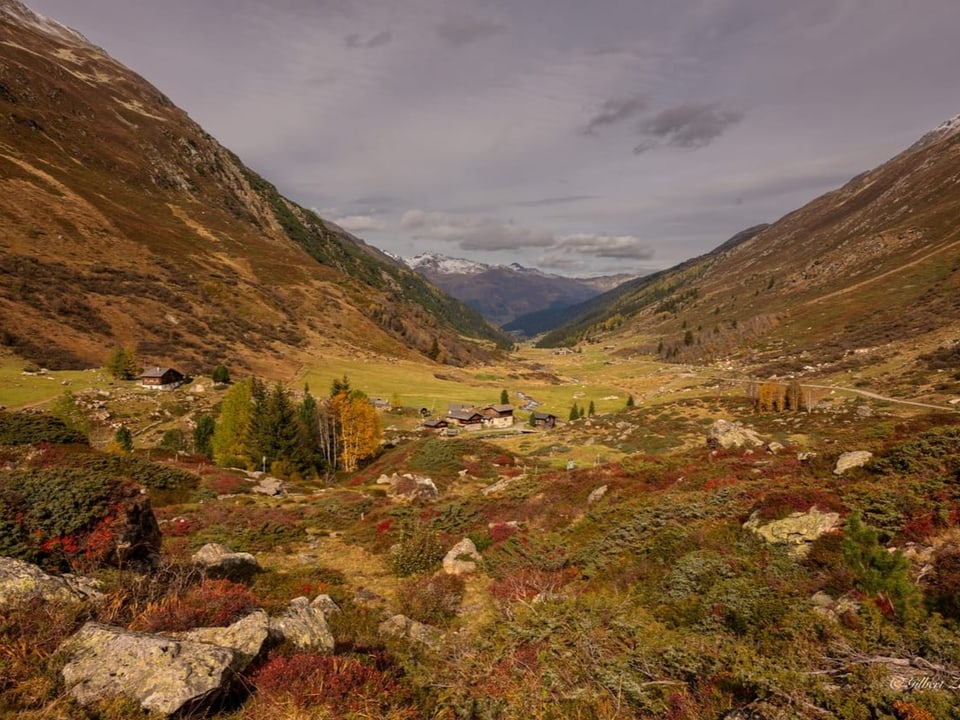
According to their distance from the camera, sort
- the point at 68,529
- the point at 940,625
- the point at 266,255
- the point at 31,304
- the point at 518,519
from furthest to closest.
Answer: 1. the point at 266,255
2. the point at 31,304
3. the point at 518,519
4. the point at 68,529
5. the point at 940,625

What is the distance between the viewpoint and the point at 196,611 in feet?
33.5

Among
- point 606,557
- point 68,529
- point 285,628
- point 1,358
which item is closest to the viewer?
point 285,628

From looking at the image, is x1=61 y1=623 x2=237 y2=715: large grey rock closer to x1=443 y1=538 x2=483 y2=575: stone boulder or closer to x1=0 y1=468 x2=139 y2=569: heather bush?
x1=0 y1=468 x2=139 y2=569: heather bush

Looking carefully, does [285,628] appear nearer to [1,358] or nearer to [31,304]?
[1,358]

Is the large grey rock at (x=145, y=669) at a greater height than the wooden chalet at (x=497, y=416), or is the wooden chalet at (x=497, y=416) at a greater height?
the large grey rock at (x=145, y=669)

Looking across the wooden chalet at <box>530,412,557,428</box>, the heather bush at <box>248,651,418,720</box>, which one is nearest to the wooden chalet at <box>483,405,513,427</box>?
the wooden chalet at <box>530,412,557,428</box>

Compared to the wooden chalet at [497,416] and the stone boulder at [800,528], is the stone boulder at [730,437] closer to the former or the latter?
the stone boulder at [800,528]

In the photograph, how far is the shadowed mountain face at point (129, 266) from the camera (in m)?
99.2

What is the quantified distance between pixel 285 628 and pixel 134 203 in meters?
195

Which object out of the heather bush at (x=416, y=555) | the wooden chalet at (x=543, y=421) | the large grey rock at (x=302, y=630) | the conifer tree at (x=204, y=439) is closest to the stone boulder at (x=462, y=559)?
the heather bush at (x=416, y=555)

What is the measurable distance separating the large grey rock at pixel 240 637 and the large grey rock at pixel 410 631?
14.8 ft

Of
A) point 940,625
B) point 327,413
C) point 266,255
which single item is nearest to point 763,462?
point 940,625

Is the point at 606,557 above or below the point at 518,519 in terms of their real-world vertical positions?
above

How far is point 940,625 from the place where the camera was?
793 centimetres
